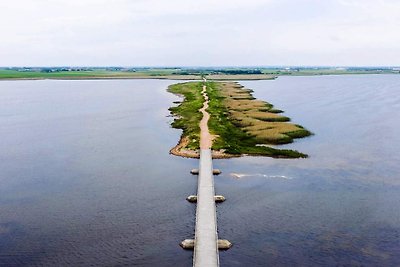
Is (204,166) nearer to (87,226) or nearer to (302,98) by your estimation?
(87,226)

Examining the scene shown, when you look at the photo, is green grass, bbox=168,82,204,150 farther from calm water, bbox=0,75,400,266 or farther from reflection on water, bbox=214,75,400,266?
reflection on water, bbox=214,75,400,266

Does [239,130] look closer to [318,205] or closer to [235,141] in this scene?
[235,141]

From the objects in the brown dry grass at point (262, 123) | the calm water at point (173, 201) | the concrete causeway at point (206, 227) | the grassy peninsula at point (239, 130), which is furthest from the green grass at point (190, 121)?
the concrete causeway at point (206, 227)

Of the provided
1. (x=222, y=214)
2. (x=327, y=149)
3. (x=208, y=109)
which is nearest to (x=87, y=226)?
(x=222, y=214)

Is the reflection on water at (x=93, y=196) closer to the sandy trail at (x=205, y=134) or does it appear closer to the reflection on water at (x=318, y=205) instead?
the reflection on water at (x=318, y=205)

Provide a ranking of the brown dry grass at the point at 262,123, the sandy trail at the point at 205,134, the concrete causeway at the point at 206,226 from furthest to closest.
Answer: the brown dry grass at the point at 262,123, the sandy trail at the point at 205,134, the concrete causeway at the point at 206,226

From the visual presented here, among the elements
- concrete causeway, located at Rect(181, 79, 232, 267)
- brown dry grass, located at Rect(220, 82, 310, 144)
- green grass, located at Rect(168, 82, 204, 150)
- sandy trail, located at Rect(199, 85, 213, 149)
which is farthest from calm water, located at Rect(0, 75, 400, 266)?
sandy trail, located at Rect(199, 85, 213, 149)

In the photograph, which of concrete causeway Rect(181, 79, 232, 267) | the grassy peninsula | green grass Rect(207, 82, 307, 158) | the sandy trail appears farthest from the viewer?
the sandy trail

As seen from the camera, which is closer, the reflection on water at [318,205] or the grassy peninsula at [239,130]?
the reflection on water at [318,205]
